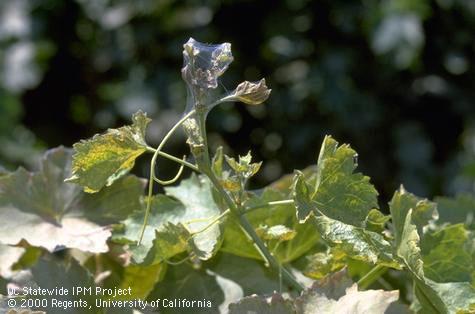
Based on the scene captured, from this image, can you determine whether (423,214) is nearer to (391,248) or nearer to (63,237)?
Result: (391,248)

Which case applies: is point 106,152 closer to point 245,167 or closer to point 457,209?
point 245,167

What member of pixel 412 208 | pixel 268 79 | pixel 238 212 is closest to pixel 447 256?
pixel 412 208

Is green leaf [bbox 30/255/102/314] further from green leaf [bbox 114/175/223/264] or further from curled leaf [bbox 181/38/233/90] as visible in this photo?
curled leaf [bbox 181/38/233/90]

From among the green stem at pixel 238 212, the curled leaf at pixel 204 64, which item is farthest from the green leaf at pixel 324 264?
the curled leaf at pixel 204 64

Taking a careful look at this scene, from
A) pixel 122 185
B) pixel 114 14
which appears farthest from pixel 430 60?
pixel 122 185

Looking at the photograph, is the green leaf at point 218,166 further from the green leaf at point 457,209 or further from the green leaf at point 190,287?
the green leaf at point 457,209

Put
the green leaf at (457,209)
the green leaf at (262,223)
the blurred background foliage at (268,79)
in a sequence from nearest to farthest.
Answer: the green leaf at (262,223) → the green leaf at (457,209) → the blurred background foliage at (268,79)
